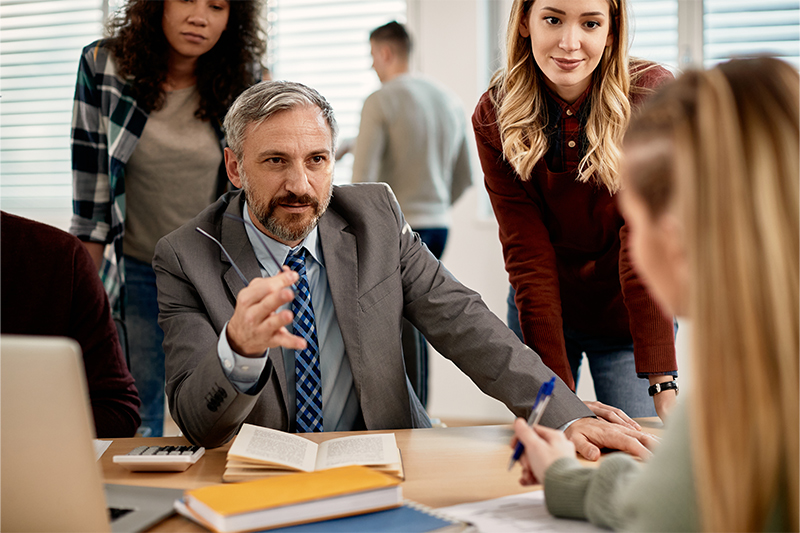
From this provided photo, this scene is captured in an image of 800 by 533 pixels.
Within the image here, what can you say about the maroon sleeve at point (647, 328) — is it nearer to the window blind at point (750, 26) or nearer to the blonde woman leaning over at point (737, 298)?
the blonde woman leaning over at point (737, 298)

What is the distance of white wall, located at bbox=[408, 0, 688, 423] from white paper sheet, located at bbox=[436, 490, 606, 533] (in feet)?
9.72

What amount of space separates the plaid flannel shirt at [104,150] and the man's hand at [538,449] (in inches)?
59.3

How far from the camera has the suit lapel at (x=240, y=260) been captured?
1451 millimetres

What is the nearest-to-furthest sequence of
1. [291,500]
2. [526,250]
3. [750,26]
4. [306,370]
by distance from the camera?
[291,500], [306,370], [526,250], [750,26]

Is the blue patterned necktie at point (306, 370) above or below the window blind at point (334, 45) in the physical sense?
below

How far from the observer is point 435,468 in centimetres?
118

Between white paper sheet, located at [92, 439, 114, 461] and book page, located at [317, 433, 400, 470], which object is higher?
book page, located at [317, 433, 400, 470]

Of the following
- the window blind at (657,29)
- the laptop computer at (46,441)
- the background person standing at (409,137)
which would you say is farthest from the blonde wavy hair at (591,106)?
the window blind at (657,29)

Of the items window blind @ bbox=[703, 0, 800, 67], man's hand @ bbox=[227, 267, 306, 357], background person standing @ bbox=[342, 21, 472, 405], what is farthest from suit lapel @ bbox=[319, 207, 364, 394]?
window blind @ bbox=[703, 0, 800, 67]

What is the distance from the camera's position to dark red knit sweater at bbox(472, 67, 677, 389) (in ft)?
5.32

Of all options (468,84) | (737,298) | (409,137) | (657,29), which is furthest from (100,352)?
(657,29)

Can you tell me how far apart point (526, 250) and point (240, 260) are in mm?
683

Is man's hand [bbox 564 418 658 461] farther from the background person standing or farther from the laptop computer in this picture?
the background person standing

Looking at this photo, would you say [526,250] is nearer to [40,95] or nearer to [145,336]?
[145,336]
